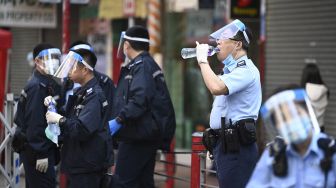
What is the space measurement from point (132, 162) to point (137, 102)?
635 millimetres

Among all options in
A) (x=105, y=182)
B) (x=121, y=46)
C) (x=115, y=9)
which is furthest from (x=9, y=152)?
(x=115, y=9)

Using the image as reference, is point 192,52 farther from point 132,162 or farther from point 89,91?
point 132,162

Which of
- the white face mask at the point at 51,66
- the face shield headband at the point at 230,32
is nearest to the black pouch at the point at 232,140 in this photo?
the face shield headband at the point at 230,32

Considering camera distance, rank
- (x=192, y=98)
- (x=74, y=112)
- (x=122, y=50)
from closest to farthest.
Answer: (x=74, y=112) → (x=122, y=50) → (x=192, y=98)

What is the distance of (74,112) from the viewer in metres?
6.18

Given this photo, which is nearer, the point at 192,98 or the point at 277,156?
the point at 277,156

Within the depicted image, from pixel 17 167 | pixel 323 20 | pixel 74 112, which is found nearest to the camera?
pixel 74 112

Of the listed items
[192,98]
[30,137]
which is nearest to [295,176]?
[30,137]

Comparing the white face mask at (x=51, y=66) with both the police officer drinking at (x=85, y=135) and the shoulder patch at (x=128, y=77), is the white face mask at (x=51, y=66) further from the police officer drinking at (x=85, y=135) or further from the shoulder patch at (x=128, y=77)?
the police officer drinking at (x=85, y=135)

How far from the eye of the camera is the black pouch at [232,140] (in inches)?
219

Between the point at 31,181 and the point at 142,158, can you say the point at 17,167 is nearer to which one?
the point at 31,181

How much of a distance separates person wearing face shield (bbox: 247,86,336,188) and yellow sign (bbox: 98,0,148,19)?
11.3 meters

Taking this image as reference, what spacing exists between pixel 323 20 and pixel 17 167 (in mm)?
5883

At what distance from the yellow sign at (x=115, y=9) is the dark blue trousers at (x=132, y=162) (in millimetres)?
8170
